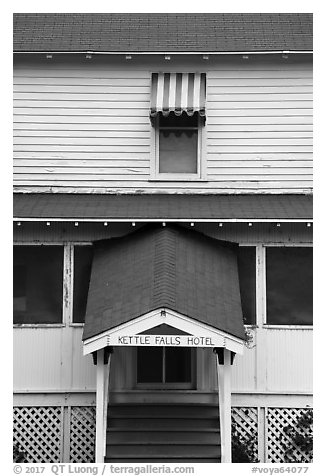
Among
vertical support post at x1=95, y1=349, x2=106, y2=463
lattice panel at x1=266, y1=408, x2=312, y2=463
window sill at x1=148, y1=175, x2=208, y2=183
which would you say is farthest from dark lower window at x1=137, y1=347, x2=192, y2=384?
window sill at x1=148, y1=175, x2=208, y2=183

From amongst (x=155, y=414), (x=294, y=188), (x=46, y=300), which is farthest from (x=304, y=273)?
(x=46, y=300)

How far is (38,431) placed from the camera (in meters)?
14.2

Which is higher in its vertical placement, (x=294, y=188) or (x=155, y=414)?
(x=294, y=188)

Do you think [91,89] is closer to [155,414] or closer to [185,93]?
[185,93]

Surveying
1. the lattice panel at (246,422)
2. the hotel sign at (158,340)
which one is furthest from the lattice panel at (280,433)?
the hotel sign at (158,340)

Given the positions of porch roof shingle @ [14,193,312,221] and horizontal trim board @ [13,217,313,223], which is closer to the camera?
horizontal trim board @ [13,217,313,223]

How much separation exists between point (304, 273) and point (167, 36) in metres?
5.73

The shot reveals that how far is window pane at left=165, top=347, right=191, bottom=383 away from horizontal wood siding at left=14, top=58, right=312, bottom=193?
126 inches

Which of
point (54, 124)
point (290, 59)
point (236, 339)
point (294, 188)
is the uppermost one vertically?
point (290, 59)

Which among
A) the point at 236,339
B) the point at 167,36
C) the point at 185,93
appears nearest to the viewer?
the point at 236,339

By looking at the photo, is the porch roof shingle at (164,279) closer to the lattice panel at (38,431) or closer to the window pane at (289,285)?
the window pane at (289,285)

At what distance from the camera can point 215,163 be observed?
15.2 meters

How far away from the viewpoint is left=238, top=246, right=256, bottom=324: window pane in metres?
14.4

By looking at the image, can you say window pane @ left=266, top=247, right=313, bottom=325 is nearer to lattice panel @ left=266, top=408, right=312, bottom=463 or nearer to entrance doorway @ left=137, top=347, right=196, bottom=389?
lattice panel @ left=266, top=408, right=312, bottom=463
